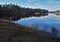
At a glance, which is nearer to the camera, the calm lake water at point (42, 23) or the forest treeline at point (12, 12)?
the calm lake water at point (42, 23)

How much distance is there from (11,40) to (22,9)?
137m

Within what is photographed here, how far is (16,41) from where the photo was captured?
63.7ft

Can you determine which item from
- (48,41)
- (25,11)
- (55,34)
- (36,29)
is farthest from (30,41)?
(25,11)

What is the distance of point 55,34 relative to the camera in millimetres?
23703

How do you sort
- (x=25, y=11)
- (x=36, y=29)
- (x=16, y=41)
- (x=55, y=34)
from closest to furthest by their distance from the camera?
(x=16, y=41)
(x=55, y=34)
(x=36, y=29)
(x=25, y=11)

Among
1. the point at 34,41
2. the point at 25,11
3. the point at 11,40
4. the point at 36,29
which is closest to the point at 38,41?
the point at 34,41

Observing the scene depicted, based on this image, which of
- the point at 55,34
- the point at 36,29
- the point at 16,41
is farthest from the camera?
the point at 36,29

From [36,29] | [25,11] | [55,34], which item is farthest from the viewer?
[25,11]

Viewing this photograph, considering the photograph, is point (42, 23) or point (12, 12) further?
point (12, 12)

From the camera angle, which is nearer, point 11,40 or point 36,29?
point 11,40

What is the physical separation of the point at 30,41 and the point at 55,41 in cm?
308

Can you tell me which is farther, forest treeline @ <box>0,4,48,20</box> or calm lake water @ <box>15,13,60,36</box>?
forest treeline @ <box>0,4,48,20</box>

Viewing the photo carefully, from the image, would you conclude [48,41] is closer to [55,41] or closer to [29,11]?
[55,41]

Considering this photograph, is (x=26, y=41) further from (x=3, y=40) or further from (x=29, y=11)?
(x=29, y=11)
